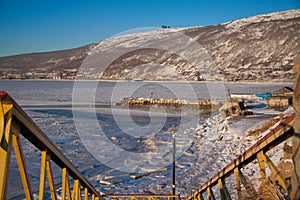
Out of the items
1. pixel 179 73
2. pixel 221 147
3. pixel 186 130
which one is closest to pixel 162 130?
pixel 186 130

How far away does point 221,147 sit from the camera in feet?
35.4

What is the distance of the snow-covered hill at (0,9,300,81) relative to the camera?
70.8m

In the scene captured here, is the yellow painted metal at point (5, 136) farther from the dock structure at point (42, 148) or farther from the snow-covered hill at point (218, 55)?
the snow-covered hill at point (218, 55)

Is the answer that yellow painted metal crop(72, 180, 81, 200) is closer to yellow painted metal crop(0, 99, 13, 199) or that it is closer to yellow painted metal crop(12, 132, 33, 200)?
yellow painted metal crop(12, 132, 33, 200)

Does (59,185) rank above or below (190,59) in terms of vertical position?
below

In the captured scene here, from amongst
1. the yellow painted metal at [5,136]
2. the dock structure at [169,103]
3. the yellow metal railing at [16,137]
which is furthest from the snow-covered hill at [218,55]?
the yellow painted metal at [5,136]

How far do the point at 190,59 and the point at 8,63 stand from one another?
108 m

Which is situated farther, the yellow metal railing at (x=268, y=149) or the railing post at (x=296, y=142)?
the yellow metal railing at (x=268, y=149)

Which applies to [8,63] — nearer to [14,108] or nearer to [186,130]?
[186,130]

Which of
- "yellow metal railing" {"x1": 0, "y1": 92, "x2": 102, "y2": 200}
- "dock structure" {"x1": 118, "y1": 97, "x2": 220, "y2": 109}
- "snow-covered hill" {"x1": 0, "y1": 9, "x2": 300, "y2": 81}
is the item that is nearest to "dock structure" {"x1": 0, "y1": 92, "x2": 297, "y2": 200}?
"yellow metal railing" {"x1": 0, "y1": 92, "x2": 102, "y2": 200}

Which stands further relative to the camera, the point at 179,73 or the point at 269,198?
the point at 179,73

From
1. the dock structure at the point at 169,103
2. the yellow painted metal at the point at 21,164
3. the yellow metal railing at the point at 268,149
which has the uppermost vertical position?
the dock structure at the point at 169,103

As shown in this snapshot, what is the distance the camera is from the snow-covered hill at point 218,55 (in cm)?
7075

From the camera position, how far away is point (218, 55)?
8444 centimetres
